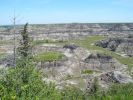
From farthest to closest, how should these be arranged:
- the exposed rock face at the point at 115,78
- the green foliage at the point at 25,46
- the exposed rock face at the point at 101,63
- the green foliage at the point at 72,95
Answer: the exposed rock face at the point at 101,63, the exposed rock face at the point at 115,78, the green foliage at the point at 72,95, the green foliage at the point at 25,46

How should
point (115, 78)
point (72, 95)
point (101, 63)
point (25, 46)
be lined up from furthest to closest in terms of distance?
1. point (101, 63)
2. point (115, 78)
3. point (72, 95)
4. point (25, 46)

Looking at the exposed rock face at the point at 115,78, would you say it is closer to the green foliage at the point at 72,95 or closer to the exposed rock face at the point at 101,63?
the green foliage at the point at 72,95

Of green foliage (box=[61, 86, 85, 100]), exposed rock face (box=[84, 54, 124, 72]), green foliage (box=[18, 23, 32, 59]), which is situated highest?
Answer: green foliage (box=[18, 23, 32, 59])

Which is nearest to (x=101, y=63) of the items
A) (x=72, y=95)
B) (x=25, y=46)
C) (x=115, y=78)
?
(x=115, y=78)

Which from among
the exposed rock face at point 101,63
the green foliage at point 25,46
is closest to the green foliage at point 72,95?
the green foliage at point 25,46

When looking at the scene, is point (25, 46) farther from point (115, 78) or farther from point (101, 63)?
point (101, 63)

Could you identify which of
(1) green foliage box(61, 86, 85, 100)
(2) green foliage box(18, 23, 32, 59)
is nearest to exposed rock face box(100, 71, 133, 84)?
(1) green foliage box(61, 86, 85, 100)

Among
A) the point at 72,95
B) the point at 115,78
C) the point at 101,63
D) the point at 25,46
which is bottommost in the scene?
the point at 101,63

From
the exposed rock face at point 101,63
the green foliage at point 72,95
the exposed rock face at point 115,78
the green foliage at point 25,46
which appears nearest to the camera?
the green foliage at point 25,46

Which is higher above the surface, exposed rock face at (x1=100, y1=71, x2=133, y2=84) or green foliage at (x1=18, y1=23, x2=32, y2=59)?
green foliage at (x1=18, y1=23, x2=32, y2=59)

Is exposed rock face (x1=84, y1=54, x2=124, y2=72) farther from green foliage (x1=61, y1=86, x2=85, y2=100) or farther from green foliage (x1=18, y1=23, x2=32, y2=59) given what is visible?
green foliage (x1=18, y1=23, x2=32, y2=59)

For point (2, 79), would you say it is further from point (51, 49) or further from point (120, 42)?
point (120, 42)

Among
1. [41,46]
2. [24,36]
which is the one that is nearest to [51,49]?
[41,46]

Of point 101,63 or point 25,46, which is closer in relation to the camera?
point 25,46
